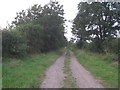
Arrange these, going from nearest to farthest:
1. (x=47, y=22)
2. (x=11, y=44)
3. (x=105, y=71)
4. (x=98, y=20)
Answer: (x=105, y=71)
(x=11, y=44)
(x=98, y=20)
(x=47, y=22)

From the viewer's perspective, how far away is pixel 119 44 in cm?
2364

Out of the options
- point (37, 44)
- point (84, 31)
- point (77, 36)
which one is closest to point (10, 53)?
point (37, 44)

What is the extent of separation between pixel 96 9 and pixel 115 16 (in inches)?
140

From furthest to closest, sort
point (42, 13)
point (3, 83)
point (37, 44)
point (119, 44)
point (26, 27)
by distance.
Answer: point (42, 13)
point (37, 44)
point (26, 27)
point (119, 44)
point (3, 83)

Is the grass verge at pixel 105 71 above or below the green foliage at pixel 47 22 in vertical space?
below

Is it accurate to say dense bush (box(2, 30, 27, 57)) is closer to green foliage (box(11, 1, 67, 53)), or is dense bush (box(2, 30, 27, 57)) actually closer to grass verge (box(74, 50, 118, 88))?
grass verge (box(74, 50, 118, 88))

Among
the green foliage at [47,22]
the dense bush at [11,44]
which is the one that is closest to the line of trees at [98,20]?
the green foliage at [47,22]

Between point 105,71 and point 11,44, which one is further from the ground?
point 11,44

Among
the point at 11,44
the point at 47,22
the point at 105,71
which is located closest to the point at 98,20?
the point at 47,22

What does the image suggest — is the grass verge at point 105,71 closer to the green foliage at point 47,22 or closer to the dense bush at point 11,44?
the dense bush at point 11,44

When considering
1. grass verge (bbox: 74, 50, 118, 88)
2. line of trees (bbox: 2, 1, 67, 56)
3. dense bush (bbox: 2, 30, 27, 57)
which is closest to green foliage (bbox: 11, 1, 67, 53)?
line of trees (bbox: 2, 1, 67, 56)

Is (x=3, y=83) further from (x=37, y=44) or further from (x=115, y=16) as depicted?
(x=115, y=16)

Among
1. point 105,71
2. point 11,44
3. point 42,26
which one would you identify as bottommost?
point 105,71

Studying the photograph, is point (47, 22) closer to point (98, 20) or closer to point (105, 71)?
point (98, 20)
